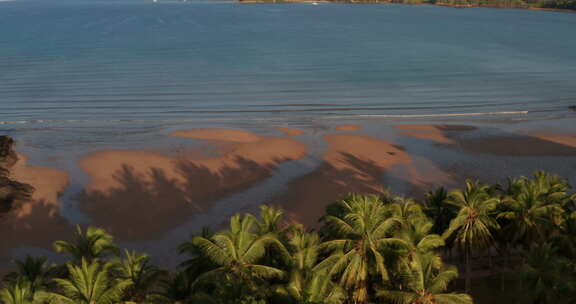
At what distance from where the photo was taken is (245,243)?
2002 centimetres

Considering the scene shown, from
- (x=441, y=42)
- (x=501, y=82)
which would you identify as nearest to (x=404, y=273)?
(x=501, y=82)

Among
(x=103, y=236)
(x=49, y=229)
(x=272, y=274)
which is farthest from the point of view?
(x=49, y=229)

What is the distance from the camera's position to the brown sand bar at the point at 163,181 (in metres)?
36.0

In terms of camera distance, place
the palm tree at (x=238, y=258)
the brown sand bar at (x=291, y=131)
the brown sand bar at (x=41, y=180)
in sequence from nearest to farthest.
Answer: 1. the palm tree at (x=238, y=258)
2. the brown sand bar at (x=41, y=180)
3. the brown sand bar at (x=291, y=131)

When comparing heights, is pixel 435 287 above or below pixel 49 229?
above

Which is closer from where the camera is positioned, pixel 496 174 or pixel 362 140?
pixel 496 174

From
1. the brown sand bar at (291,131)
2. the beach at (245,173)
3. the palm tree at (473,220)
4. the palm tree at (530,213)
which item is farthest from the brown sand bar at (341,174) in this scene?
the palm tree at (530,213)

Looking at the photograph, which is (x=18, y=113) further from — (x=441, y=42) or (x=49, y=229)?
(x=441, y=42)

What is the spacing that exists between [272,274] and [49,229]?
72.2ft

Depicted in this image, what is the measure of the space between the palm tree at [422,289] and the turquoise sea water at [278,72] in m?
44.3

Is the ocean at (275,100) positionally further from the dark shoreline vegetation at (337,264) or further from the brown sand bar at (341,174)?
the dark shoreline vegetation at (337,264)

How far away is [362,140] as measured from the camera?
5281cm

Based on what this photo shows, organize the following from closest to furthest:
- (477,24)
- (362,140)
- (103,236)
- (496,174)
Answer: (103,236), (496,174), (362,140), (477,24)

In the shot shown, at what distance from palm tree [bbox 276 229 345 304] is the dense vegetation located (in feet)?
0.13
